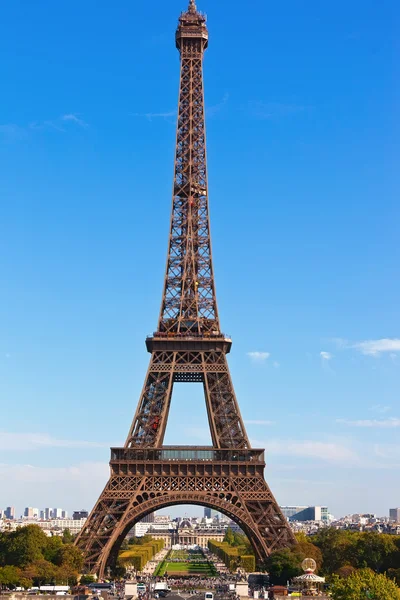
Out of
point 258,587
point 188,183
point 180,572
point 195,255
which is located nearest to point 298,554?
point 258,587

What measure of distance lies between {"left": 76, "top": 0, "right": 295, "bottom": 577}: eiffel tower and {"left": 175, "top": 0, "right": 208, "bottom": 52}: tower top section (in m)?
0.11

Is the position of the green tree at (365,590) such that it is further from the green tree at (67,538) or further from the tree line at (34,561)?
the green tree at (67,538)

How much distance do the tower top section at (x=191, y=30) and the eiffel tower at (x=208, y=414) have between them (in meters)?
0.11

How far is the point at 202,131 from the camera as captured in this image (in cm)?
9750

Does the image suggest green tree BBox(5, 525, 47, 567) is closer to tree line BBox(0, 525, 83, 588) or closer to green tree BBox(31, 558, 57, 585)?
tree line BBox(0, 525, 83, 588)

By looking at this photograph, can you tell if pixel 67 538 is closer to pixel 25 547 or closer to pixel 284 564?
pixel 25 547

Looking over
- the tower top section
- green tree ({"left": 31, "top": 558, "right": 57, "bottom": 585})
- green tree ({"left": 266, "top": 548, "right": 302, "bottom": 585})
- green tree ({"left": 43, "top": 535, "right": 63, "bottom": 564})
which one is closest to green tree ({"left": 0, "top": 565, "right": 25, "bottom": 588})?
green tree ({"left": 31, "top": 558, "right": 57, "bottom": 585})

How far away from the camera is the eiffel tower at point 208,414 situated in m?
82.6

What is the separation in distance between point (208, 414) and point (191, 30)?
41345 mm

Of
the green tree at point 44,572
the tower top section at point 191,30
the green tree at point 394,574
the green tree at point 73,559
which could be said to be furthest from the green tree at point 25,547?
the tower top section at point 191,30

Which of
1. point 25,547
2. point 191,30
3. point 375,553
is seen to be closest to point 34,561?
point 25,547

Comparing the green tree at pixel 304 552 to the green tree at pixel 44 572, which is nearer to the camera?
the green tree at pixel 304 552

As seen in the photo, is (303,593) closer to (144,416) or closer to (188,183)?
(144,416)

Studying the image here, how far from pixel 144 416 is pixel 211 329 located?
11052 millimetres
